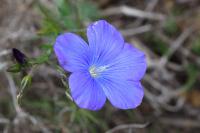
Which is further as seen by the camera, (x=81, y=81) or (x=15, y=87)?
(x=15, y=87)

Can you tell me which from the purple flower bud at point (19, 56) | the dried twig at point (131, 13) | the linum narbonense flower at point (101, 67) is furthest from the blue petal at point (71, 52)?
the dried twig at point (131, 13)

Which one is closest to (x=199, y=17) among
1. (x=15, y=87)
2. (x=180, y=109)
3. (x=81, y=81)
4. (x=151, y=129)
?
(x=180, y=109)

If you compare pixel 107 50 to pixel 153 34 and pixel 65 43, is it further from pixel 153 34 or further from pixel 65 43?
pixel 153 34

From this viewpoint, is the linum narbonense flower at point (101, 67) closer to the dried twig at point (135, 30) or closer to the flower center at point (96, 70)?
the flower center at point (96, 70)

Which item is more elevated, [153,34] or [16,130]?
[153,34]

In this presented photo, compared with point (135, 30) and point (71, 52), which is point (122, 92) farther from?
point (135, 30)

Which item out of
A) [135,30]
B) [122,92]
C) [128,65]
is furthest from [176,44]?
[122,92]
